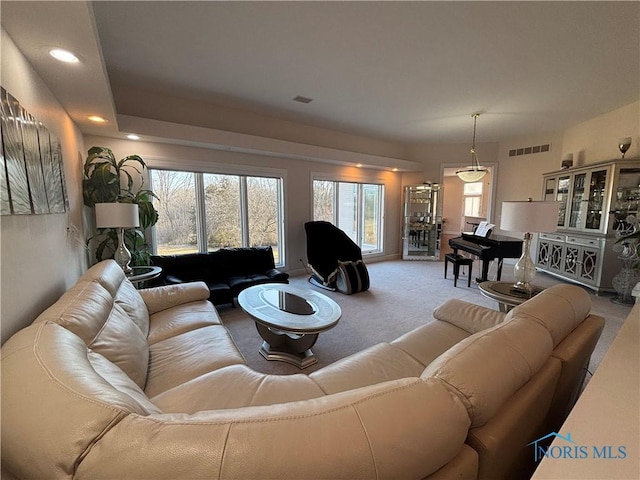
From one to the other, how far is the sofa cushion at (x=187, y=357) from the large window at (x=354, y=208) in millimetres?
3954

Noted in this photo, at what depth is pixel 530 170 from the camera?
571 centimetres

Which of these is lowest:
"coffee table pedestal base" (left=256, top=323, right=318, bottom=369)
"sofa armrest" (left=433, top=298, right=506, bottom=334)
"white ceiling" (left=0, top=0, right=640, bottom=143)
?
"coffee table pedestal base" (left=256, top=323, right=318, bottom=369)

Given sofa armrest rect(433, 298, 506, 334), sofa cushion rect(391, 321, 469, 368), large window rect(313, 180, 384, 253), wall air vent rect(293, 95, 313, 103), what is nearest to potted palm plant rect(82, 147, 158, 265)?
wall air vent rect(293, 95, 313, 103)

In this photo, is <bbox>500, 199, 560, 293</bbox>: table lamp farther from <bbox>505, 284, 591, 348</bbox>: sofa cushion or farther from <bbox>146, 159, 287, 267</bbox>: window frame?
<bbox>146, 159, 287, 267</bbox>: window frame

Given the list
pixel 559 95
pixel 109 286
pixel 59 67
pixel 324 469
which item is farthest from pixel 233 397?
pixel 559 95

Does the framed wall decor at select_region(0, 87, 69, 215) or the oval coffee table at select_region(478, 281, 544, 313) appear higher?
the framed wall decor at select_region(0, 87, 69, 215)

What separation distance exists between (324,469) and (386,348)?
4.11ft

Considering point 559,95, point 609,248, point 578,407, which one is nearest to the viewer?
point 578,407

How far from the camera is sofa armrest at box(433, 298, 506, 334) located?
190cm

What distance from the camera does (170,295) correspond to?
2377mm

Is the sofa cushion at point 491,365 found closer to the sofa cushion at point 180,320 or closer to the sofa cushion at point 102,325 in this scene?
the sofa cushion at point 102,325

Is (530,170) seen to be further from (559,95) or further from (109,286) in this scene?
(109,286)

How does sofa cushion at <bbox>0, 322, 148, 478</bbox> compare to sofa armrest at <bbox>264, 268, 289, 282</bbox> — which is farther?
sofa armrest at <bbox>264, 268, 289, 282</bbox>

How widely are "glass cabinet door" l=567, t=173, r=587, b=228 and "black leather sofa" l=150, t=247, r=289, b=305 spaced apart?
4.93 meters
